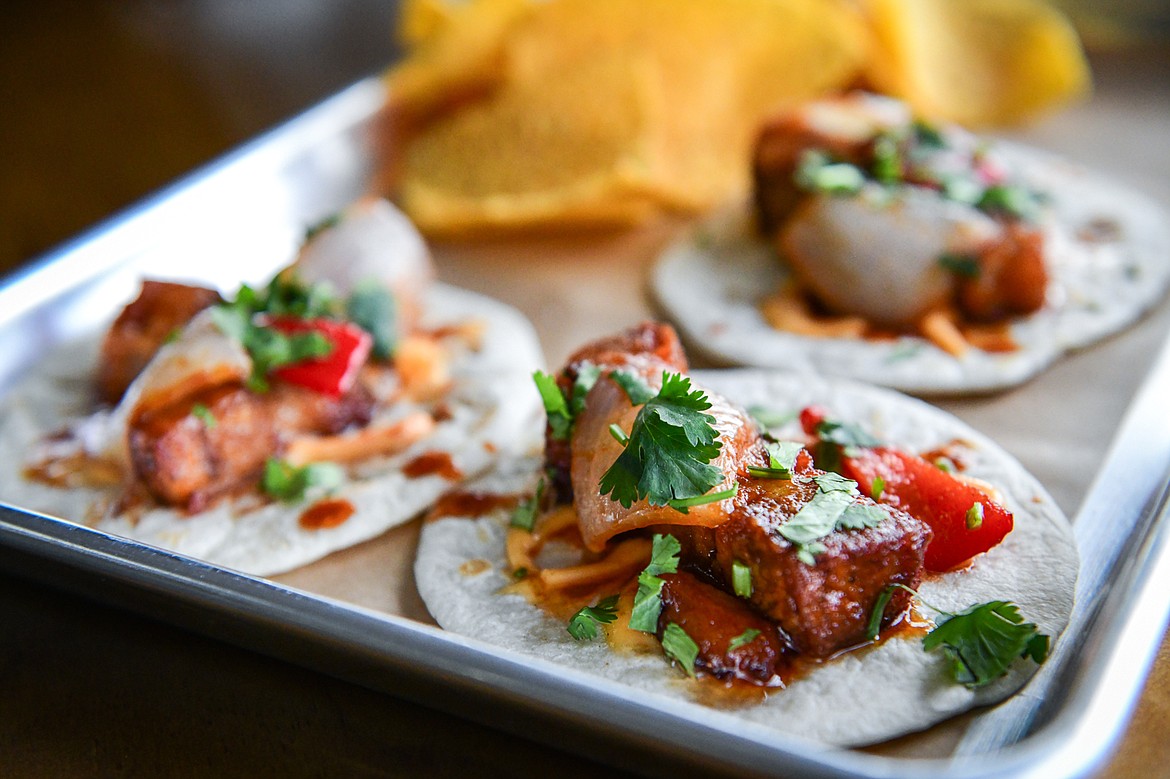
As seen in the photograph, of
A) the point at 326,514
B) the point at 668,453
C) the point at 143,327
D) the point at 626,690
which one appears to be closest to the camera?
the point at 626,690

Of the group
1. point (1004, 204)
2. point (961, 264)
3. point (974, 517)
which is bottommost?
point (974, 517)

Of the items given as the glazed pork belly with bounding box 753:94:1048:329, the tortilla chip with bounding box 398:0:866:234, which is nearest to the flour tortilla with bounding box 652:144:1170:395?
the glazed pork belly with bounding box 753:94:1048:329

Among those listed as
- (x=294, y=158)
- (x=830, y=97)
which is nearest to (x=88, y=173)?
(x=294, y=158)

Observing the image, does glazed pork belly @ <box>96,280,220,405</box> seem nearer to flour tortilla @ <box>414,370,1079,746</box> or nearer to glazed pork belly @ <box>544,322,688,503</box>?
flour tortilla @ <box>414,370,1079,746</box>

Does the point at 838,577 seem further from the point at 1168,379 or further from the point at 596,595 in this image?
the point at 1168,379

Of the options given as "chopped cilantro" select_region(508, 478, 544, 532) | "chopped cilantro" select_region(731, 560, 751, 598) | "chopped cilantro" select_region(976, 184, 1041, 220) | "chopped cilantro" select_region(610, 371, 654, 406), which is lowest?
"chopped cilantro" select_region(508, 478, 544, 532)

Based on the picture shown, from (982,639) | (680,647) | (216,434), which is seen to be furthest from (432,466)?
(982,639)

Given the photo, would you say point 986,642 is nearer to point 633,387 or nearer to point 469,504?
point 633,387
